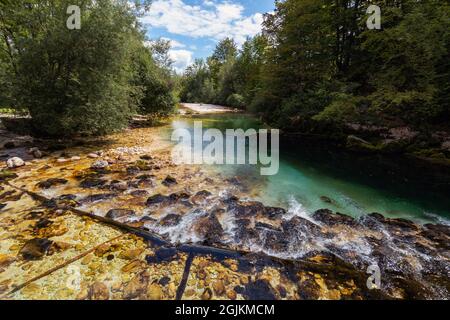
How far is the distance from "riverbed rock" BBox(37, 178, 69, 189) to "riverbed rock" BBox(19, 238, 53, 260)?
9.17 feet

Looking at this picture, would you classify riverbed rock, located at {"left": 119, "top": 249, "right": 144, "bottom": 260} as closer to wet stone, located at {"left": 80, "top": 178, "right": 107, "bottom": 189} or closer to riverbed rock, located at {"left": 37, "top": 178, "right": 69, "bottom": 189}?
wet stone, located at {"left": 80, "top": 178, "right": 107, "bottom": 189}

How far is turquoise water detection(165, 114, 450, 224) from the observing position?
6539 mm

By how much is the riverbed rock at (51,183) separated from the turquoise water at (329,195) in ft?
17.0

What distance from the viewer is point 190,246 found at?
4.47 meters

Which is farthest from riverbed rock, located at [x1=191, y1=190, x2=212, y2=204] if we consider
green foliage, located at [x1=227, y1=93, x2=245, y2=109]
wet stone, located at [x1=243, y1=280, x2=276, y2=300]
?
green foliage, located at [x1=227, y1=93, x2=245, y2=109]

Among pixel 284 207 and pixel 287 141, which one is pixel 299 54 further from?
pixel 284 207

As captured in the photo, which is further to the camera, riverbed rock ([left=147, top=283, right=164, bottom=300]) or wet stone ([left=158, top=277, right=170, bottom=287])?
wet stone ([left=158, top=277, right=170, bottom=287])

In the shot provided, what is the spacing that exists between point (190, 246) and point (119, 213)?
2.08 metres

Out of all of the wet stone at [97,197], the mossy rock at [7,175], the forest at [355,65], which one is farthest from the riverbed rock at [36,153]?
the forest at [355,65]

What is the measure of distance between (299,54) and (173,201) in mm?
15820

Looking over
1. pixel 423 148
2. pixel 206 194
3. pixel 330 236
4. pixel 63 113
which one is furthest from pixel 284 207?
pixel 63 113

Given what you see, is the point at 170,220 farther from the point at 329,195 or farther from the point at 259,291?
the point at 329,195

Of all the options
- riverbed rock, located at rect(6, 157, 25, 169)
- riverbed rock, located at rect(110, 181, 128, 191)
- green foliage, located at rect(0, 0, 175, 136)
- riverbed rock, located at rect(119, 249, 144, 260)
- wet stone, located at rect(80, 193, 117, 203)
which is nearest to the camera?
riverbed rock, located at rect(119, 249, 144, 260)

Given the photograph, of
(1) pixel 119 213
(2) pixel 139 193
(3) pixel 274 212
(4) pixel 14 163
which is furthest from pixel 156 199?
(4) pixel 14 163
